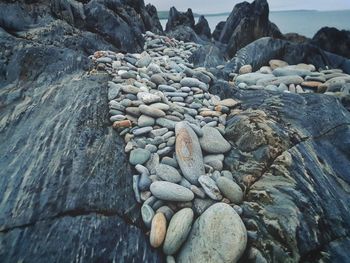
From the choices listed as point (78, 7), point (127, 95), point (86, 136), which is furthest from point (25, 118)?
point (78, 7)

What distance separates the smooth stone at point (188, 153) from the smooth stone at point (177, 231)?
1.80 ft

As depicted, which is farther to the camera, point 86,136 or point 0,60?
point 0,60

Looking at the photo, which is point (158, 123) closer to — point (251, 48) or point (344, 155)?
point (344, 155)

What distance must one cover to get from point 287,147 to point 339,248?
1283 millimetres

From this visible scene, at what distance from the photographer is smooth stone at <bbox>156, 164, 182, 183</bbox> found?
3.33m

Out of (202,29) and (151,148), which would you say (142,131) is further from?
(202,29)

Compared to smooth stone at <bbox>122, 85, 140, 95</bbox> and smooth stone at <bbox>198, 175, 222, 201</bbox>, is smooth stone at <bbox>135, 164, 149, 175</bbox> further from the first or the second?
smooth stone at <bbox>122, 85, 140, 95</bbox>

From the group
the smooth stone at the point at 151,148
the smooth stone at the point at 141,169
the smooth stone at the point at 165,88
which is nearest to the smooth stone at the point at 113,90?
the smooth stone at the point at 165,88

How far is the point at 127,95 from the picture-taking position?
14.9 feet

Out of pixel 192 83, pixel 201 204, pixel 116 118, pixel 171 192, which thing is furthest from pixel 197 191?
pixel 192 83

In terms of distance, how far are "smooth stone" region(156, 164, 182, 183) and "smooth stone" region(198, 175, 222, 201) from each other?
→ 28cm

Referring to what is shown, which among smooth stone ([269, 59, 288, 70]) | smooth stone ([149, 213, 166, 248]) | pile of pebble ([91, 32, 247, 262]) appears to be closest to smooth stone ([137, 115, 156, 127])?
pile of pebble ([91, 32, 247, 262])

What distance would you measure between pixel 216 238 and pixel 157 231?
0.60 meters

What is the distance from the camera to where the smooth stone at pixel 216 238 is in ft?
8.54
